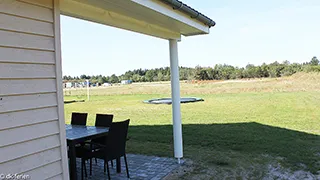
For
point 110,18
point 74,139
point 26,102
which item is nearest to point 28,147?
point 26,102

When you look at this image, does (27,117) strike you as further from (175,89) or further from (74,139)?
(175,89)

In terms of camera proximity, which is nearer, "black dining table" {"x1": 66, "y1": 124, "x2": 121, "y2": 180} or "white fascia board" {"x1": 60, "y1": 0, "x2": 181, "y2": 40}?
"white fascia board" {"x1": 60, "y1": 0, "x2": 181, "y2": 40}

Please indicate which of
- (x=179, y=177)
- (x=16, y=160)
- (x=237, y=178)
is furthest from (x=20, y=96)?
(x=237, y=178)

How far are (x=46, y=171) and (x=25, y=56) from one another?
83cm

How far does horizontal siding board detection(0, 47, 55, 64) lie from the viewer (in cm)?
171

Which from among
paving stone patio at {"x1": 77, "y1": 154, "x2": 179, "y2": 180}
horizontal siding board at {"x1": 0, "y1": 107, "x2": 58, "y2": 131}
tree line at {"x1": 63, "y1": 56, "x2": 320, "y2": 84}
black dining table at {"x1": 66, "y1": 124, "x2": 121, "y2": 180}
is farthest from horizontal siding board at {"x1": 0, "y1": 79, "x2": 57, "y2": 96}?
tree line at {"x1": 63, "y1": 56, "x2": 320, "y2": 84}

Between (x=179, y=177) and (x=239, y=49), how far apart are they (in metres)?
37.0

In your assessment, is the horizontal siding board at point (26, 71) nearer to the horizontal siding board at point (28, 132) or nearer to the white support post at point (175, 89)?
the horizontal siding board at point (28, 132)

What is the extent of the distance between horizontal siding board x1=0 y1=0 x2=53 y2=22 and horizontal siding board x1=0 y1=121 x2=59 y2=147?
0.76 meters

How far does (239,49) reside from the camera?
38188mm

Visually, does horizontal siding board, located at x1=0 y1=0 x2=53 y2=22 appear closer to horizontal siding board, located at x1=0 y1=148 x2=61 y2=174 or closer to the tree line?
horizontal siding board, located at x1=0 y1=148 x2=61 y2=174

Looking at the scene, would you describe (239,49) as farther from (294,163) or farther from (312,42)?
(294,163)

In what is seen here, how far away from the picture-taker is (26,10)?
6.00 feet

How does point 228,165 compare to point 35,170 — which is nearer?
point 35,170
